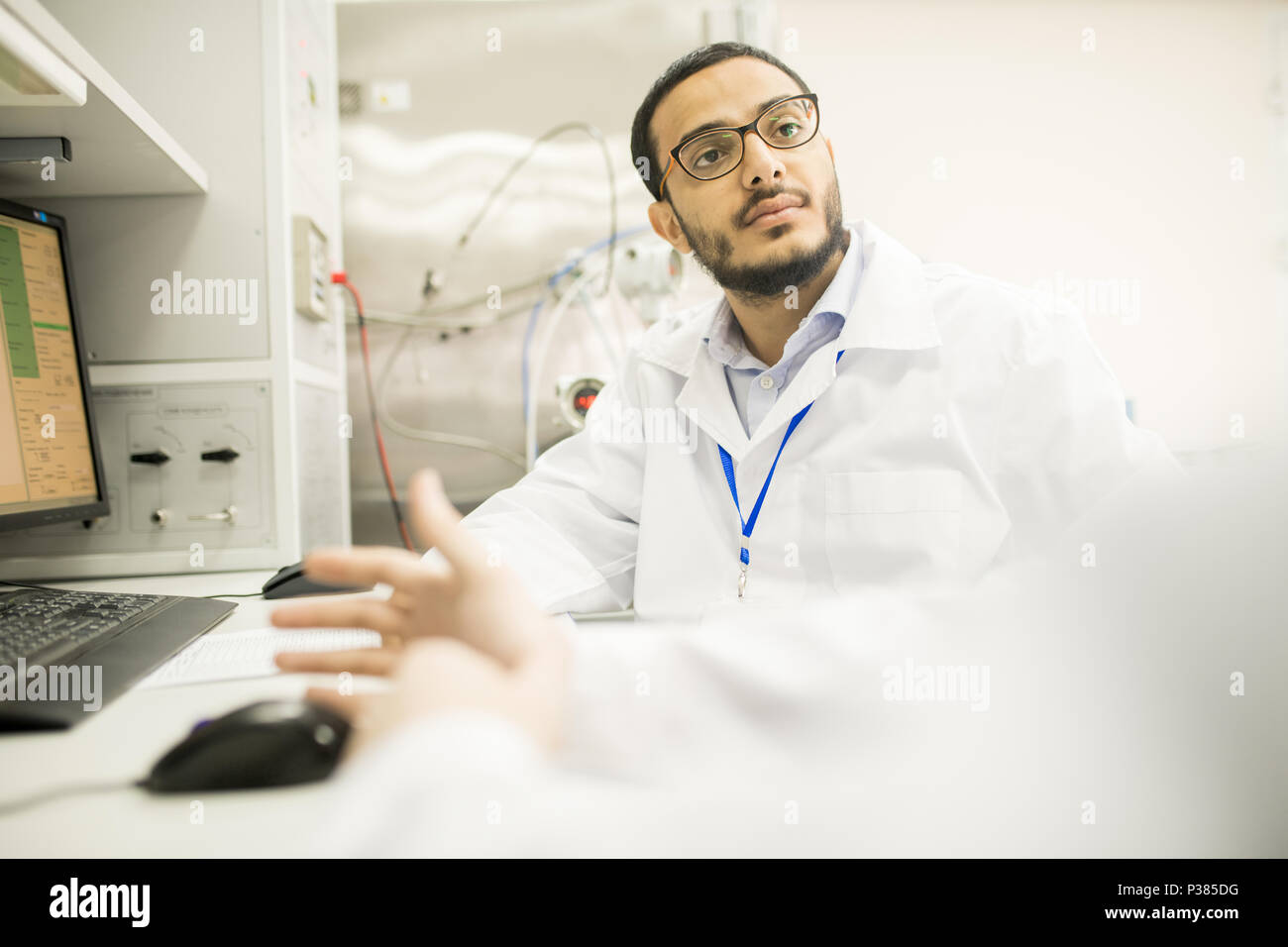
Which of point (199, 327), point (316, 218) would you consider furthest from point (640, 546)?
point (316, 218)

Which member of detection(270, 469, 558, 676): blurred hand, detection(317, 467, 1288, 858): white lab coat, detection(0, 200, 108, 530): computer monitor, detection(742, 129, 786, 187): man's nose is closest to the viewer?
detection(317, 467, 1288, 858): white lab coat

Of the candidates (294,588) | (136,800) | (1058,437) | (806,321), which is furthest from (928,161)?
(136,800)

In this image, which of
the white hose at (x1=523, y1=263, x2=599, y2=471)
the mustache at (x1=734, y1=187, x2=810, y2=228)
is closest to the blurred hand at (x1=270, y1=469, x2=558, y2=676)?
the mustache at (x1=734, y1=187, x2=810, y2=228)

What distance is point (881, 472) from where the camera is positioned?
0.92 m

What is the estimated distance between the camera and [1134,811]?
1.05 feet

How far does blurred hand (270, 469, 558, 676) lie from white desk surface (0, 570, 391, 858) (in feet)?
0.17

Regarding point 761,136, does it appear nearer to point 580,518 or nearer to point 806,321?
point 806,321

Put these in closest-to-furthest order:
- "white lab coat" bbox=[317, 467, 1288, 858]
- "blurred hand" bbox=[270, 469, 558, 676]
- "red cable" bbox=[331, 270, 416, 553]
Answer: "white lab coat" bbox=[317, 467, 1288, 858] → "blurred hand" bbox=[270, 469, 558, 676] → "red cable" bbox=[331, 270, 416, 553]

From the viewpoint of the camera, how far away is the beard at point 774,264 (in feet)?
3.48

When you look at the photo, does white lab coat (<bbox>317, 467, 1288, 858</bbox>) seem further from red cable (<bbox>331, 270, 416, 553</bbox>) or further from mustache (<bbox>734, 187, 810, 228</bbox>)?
red cable (<bbox>331, 270, 416, 553</bbox>)

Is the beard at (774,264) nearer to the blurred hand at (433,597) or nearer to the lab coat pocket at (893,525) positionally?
the lab coat pocket at (893,525)

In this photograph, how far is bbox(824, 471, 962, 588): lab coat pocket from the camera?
35.1 inches
